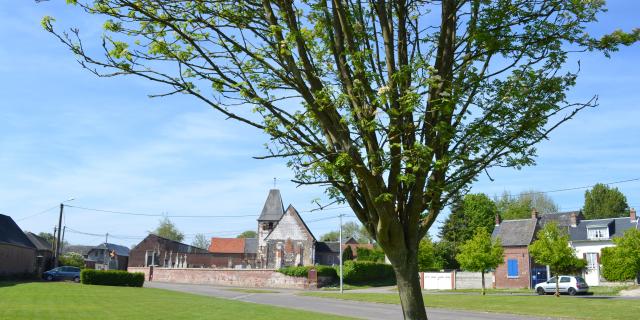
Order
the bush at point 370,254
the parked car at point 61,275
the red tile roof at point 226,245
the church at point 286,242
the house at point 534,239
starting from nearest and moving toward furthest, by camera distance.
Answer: the parked car at point 61,275 < the house at point 534,239 < the church at point 286,242 < the bush at point 370,254 < the red tile roof at point 226,245

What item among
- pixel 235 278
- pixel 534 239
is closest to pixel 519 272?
pixel 534 239

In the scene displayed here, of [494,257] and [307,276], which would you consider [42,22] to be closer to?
[494,257]

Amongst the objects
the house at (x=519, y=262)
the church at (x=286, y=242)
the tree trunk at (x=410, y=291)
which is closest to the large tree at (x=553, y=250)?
the house at (x=519, y=262)

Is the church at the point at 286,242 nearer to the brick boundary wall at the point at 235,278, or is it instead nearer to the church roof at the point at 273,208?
the church roof at the point at 273,208

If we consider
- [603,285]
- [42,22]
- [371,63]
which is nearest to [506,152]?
[371,63]

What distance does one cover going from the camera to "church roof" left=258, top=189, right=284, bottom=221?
235ft

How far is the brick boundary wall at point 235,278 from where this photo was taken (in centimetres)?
5394

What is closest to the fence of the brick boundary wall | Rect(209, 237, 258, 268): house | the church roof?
the brick boundary wall

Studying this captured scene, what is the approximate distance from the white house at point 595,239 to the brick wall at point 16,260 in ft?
162

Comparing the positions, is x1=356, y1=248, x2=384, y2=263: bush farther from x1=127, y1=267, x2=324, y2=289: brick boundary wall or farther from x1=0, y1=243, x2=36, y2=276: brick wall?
x1=0, y1=243, x2=36, y2=276: brick wall

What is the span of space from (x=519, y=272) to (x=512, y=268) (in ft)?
2.53

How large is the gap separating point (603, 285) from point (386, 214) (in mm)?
48769

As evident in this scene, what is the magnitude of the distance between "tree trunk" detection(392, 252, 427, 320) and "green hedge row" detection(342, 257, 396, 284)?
4986 cm

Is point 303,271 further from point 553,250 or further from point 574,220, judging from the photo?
point 574,220
